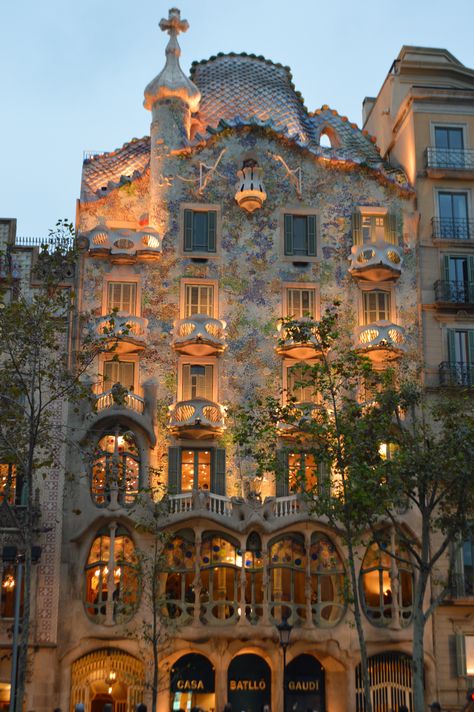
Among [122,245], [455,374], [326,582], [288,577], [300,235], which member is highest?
[300,235]

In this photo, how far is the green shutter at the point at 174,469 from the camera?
3809 cm

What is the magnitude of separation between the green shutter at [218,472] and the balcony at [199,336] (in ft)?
12.1

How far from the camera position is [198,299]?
133ft

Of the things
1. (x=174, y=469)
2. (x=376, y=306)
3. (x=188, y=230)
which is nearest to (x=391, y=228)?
(x=376, y=306)

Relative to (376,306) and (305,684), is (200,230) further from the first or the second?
(305,684)

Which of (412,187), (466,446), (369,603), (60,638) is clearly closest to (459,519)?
(466,446)

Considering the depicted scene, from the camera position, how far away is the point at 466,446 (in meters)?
28.8

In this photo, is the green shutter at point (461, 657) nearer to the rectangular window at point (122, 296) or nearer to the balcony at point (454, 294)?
the balcony at point (454, 294)

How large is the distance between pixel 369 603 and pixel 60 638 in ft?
34.8

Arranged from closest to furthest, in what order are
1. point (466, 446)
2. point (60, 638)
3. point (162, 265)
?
1. point (466, 446)
2. point (60, 638)
3. point (162, 265)

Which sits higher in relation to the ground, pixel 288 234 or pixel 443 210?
pixel 443 210

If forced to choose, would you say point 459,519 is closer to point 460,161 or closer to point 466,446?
point 466,446

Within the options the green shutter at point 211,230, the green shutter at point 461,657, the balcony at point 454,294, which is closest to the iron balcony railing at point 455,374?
the balcony at point 454,294

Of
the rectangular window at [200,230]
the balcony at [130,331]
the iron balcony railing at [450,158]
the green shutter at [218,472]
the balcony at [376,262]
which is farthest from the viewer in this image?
the iron balcony railing at [450,158]
